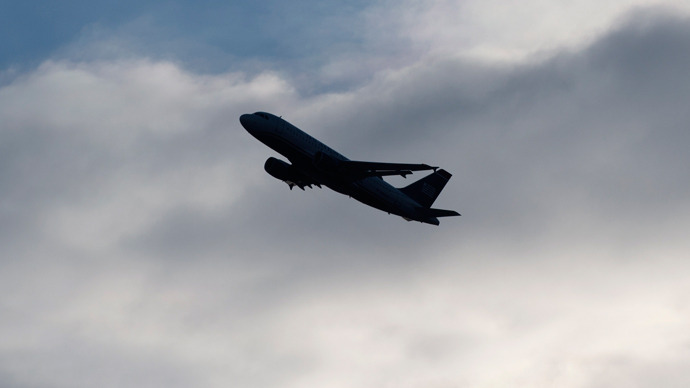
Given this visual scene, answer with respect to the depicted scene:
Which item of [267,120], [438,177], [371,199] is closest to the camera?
[267,120]

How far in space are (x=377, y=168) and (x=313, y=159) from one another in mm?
7563

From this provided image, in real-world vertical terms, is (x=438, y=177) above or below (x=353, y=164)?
above

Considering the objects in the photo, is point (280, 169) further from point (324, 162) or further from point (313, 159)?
point (324, 162)

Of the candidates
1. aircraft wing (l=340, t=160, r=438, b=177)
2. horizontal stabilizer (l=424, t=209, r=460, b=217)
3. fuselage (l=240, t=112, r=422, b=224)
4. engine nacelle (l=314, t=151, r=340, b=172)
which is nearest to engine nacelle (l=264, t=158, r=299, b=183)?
fuselage (l=240, t=112, r=422, b=224)

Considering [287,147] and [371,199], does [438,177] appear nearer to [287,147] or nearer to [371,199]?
[371,199]

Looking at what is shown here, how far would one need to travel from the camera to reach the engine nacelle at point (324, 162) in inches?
3981

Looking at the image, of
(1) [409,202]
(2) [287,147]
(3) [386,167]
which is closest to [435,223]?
(1) [409,202]

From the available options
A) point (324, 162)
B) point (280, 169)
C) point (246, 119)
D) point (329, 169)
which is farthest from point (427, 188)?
point (246, 119)

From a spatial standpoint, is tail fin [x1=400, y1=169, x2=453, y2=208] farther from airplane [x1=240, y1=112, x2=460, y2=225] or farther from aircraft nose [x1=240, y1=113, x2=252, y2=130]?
aircraft nose [x1=240, y1=113, x2=252, y2=130]

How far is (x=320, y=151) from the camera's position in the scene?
102250mm

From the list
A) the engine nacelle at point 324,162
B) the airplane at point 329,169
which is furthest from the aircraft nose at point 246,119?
the engine nacelle at point 324,162

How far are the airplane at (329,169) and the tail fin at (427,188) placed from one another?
112cm

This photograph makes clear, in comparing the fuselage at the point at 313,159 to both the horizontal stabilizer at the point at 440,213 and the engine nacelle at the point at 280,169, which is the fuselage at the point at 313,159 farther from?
the engine nacelle at the point at 280,169

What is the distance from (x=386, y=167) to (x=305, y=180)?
1196 centimetres
